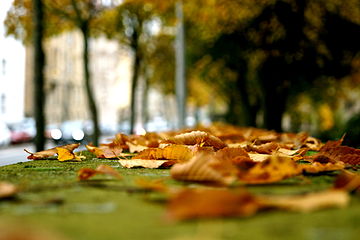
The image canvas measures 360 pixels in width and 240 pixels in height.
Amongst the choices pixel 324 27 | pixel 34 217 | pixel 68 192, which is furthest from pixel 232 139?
pixel 324 27

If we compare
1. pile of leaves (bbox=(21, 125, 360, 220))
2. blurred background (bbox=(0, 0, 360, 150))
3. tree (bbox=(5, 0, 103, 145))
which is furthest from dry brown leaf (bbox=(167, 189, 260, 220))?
tree (bbox=(5, 0, 103, 145))

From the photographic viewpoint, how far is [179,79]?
1906 cm

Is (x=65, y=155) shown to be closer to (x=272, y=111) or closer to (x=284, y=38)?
(x=284, y=38)

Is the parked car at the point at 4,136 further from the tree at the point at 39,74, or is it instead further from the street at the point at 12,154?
the tree at the point at 39,74

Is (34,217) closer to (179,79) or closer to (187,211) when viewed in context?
(187,211)

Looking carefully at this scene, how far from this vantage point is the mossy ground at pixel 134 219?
3.11 feet

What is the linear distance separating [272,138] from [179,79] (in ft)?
49.5

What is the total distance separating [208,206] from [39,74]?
9185 millimetres

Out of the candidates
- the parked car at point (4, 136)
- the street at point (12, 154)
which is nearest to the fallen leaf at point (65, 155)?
the street at point (12, 154)

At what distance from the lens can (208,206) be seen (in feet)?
3.49

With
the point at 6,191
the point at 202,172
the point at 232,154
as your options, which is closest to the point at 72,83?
the point at 232,154

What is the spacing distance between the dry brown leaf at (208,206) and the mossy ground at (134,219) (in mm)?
20

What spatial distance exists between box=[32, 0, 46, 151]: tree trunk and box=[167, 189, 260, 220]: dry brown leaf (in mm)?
8825

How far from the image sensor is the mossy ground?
0.95 meters
